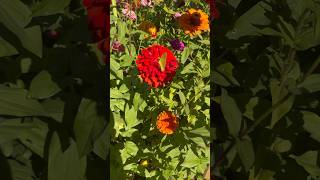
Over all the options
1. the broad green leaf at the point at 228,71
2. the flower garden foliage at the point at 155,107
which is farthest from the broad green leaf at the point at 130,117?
the broad green leaf at the point at 228,71

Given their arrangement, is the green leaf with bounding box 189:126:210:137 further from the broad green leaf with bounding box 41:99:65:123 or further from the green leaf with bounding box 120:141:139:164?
the broad green leaf with bounding box 41:99:65:123

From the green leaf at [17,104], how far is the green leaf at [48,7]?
164mm

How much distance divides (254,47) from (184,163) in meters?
0.67

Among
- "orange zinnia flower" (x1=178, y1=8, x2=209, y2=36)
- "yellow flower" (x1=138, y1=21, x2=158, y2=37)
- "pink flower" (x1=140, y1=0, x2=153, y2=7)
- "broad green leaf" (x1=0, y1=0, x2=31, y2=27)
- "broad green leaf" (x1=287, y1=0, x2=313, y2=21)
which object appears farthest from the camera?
"pink flower" (x1=140, y1=0, x2=153, y2=7)

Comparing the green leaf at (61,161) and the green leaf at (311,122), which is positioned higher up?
the green leaf at (311,122)

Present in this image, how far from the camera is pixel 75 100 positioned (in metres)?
1.06

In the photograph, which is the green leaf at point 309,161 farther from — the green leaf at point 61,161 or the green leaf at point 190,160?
the green leaf at point 61,161

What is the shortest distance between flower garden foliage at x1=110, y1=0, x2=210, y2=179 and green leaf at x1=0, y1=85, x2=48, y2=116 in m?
0.67

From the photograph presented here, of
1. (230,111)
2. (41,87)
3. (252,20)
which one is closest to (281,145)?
(230,111)

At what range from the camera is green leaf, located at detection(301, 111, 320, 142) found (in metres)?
1.32

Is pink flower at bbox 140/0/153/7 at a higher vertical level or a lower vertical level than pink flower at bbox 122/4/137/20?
higher

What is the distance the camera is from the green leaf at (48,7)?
3.14ft

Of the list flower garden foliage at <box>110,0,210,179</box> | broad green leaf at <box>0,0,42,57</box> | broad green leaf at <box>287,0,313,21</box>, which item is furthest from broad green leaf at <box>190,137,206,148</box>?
broad green leaf at <box>0,0,42,57</box>

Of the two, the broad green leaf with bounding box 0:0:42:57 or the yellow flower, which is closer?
the broad green leaf with bounding box 0:0:42:57
